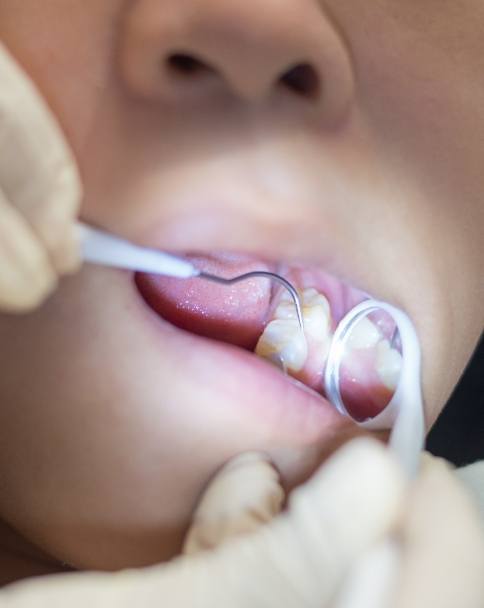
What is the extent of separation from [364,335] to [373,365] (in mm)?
28

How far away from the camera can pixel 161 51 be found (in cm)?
49

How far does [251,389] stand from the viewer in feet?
2.07

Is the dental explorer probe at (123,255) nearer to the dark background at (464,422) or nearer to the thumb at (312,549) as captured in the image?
the thumb at (312,549)

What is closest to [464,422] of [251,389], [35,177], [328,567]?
[251,389]

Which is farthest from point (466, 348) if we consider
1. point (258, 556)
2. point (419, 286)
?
point (258, 556)

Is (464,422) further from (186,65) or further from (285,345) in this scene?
(186,65)

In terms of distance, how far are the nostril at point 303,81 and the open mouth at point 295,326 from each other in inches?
7.3

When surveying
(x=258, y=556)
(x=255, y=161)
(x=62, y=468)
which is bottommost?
(x=62, y=468)

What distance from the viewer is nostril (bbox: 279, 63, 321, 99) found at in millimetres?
527

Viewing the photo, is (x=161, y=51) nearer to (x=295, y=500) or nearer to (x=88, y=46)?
(x=88, y=46)

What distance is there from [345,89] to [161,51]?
123mm

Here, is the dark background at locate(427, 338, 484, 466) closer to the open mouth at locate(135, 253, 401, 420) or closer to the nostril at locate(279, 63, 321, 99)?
the open mouth at locate(135, 253, 401, 420)

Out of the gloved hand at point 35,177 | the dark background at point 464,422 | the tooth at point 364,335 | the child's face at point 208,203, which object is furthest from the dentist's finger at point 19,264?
the dark background at point 464,422

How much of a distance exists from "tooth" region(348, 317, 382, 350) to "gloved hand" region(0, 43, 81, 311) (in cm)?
33
